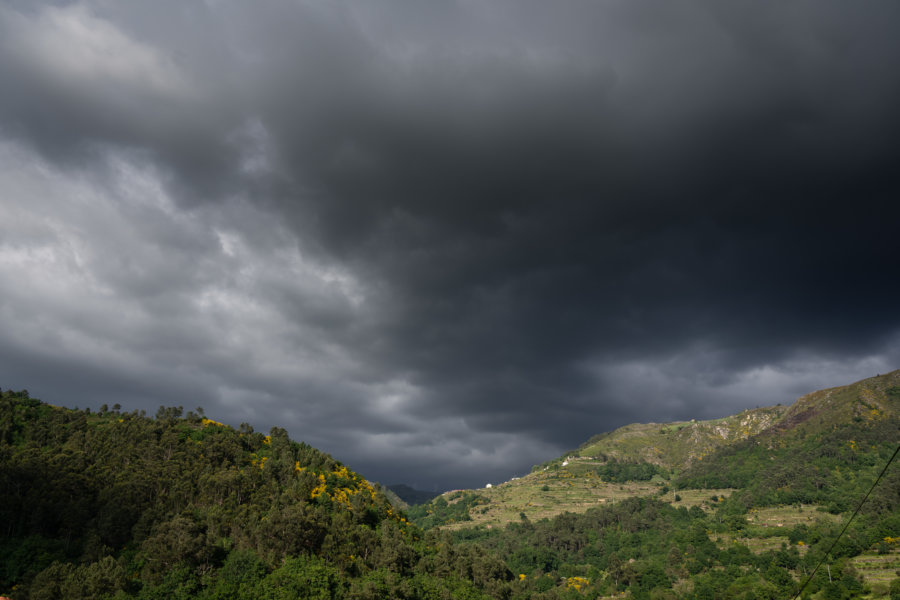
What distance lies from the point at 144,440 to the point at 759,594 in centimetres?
20325

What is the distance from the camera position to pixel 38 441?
13650cm

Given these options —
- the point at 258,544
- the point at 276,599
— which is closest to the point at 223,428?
the point at 258,544

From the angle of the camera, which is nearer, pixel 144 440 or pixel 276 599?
pixel 276 599

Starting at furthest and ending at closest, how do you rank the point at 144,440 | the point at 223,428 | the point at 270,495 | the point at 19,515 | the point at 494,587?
the point at 223,428
the point at 144,440
the point at 494,587
the point at 270,495
the point at 19,515

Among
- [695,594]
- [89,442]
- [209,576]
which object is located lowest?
[695,594]

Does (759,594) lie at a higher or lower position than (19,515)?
lower

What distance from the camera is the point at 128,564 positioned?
97.1 m

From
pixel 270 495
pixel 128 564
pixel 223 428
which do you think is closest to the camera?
pixel 128 564

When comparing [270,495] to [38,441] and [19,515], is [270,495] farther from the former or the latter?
[38,441]

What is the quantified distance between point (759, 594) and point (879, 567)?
44.3 m

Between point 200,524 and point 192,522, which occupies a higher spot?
point 192,522

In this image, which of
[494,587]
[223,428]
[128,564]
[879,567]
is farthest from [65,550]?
[879,567]

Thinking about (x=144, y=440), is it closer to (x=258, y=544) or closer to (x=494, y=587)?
(x=258, y=544)

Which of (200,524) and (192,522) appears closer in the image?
(192,522)
